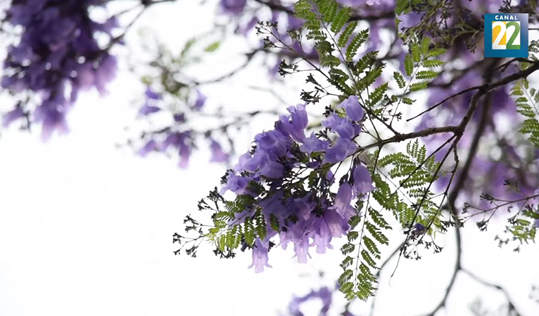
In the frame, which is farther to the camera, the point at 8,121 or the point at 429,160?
the point at 8,121

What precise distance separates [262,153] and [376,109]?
91 mm

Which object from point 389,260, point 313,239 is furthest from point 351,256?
point 389,260

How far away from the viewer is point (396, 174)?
0.41m

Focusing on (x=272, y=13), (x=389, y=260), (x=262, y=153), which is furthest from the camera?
(x=272, y=13)

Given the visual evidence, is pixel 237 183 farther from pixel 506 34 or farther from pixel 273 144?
pixel 506 34

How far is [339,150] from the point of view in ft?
1.15

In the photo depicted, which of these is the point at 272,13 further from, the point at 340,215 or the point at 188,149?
the point at 340,215

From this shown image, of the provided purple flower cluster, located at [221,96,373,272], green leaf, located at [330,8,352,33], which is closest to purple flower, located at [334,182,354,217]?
purple flower cluster, located at [221,96,373,272]

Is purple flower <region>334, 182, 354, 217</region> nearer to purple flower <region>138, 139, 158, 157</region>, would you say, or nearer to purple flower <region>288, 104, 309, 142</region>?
purple flower <region>288, 104, 309, 142</region>

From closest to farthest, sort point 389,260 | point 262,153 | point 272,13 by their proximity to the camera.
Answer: point 262,153
point 389,260
point 272,13

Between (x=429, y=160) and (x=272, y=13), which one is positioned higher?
(x=272, y=13)

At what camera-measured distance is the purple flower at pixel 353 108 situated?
36 cm

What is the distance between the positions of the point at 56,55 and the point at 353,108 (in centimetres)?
67

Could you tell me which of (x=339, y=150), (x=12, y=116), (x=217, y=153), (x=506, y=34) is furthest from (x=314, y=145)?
(x=12, y=116)
